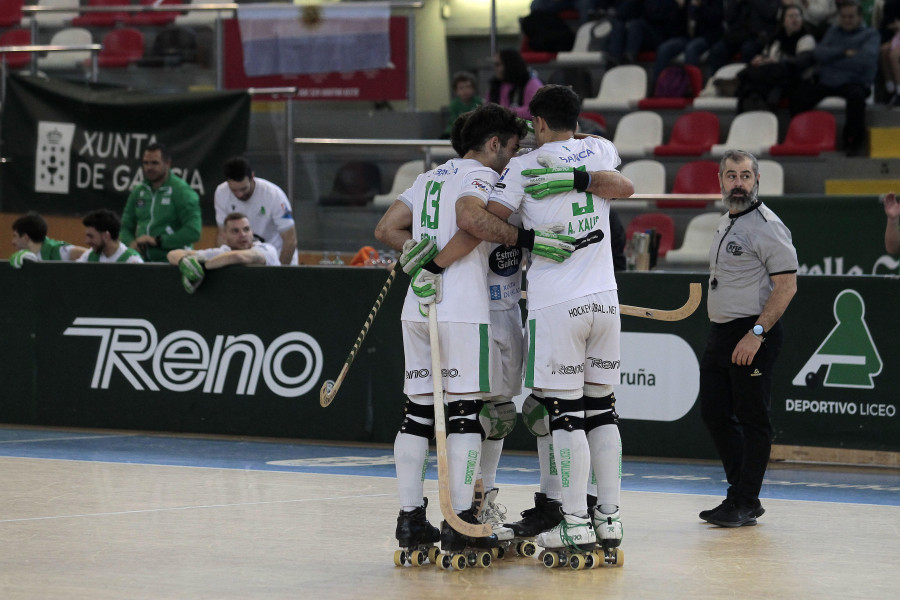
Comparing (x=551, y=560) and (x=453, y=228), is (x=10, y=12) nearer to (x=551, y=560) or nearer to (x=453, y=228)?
(x=453, y=228)

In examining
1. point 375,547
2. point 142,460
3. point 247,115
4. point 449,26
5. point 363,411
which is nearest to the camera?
point 375,547

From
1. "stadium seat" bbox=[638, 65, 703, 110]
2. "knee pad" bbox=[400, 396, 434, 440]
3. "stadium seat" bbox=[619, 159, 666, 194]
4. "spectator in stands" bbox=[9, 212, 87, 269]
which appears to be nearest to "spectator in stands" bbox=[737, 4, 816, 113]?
"stadium seat" bbox=[638, 65, 703, 110]

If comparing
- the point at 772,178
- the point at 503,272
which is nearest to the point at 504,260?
the point at 503,272

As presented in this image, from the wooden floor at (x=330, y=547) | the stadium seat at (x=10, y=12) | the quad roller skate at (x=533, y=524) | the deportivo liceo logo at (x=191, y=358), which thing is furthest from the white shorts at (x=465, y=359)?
the stadium seat at (x=10, y=12)

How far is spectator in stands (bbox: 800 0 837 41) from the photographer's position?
51.4 feet

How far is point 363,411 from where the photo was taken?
10.5m

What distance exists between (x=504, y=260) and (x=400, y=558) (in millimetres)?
1529

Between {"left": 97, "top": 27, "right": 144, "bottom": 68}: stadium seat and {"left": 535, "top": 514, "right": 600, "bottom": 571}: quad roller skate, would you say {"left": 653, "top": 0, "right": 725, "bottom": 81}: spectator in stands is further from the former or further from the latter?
{"left": 535, "top": 514, "right": 600, "bottom": 571}: quad roller skate

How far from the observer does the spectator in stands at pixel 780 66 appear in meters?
15.3

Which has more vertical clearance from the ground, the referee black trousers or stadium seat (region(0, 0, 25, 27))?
stadium seat (region(0, 0, 25, 27))

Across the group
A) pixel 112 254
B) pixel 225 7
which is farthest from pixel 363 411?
pixel 225 7

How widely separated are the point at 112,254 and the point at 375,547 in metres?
5.87

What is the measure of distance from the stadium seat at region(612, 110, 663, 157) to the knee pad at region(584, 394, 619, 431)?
993 cm

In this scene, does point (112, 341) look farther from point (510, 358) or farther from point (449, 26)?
point (449, 26)
